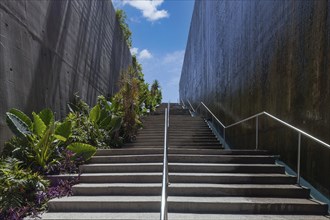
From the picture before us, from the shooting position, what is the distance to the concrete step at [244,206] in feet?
14.6

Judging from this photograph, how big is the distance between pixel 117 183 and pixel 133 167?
52cm

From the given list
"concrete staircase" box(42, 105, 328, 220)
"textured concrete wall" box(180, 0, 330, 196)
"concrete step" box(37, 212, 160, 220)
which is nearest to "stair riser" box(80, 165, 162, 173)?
"concrete staircase" box(42, 105, 328, 220)

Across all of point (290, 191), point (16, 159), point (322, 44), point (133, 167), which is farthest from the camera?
point (133, 167)

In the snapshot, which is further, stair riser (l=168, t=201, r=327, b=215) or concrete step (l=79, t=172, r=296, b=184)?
concrete step (l=79, t=172, r=296, b=184)

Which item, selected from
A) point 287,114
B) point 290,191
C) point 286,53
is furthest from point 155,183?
point 286,53

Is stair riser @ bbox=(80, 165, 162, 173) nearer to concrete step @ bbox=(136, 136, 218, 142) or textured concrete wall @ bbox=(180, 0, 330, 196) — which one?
textured concrete wall @ bbox=(180, 0, 330, 196)

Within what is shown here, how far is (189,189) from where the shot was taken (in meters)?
5.01

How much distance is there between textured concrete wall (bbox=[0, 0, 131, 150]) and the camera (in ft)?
19.0

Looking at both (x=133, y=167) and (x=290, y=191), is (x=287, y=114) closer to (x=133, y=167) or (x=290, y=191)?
(x=290, y=191)

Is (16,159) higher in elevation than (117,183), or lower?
higher

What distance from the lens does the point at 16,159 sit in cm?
538

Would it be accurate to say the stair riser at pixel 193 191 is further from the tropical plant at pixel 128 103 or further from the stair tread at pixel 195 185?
the tropical plant at pixel 128 103

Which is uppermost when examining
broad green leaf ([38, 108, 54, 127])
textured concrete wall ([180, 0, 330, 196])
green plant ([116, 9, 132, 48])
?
green plant ([116, 9, 132, 48])

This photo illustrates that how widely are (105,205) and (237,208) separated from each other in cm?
182
